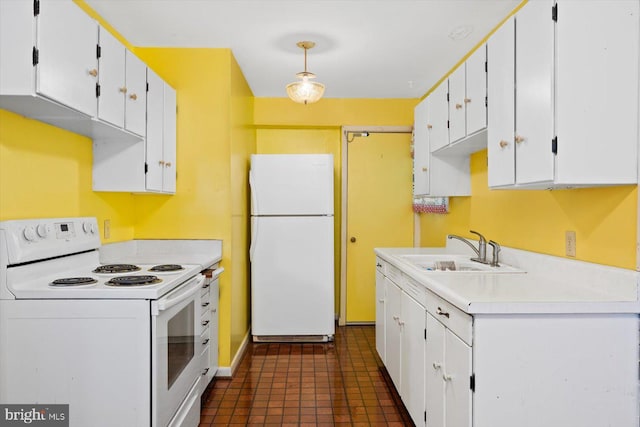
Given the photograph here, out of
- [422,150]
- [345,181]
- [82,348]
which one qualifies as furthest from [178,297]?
[345,181]

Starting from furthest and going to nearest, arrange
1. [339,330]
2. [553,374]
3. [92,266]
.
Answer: [339,330], [92,266], [553,374]

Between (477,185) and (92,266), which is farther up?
(477,185)

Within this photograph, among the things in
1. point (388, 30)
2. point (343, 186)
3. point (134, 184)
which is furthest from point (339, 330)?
point (388, 30)

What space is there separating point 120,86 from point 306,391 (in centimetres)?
228

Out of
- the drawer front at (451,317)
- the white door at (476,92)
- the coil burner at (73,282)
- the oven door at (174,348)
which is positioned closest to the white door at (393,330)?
the drawer front at (451,317)

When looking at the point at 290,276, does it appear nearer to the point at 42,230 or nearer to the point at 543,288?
the point at 42,230

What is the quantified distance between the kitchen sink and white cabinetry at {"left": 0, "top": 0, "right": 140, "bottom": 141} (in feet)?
6.46

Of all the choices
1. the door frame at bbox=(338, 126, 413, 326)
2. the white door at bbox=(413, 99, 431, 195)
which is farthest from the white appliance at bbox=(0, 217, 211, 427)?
the door frame at bbox=(338, 126, 413, 326)

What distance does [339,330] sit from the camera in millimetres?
4270

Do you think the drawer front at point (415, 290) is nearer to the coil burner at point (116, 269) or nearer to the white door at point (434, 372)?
→ the white door at point (434, 372)

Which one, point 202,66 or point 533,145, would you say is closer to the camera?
point 533,145

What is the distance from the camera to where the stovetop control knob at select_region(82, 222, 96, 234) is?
7.49 ft

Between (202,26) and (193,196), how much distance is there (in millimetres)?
1210

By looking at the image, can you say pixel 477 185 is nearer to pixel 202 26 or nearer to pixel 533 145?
pixel 533 145
